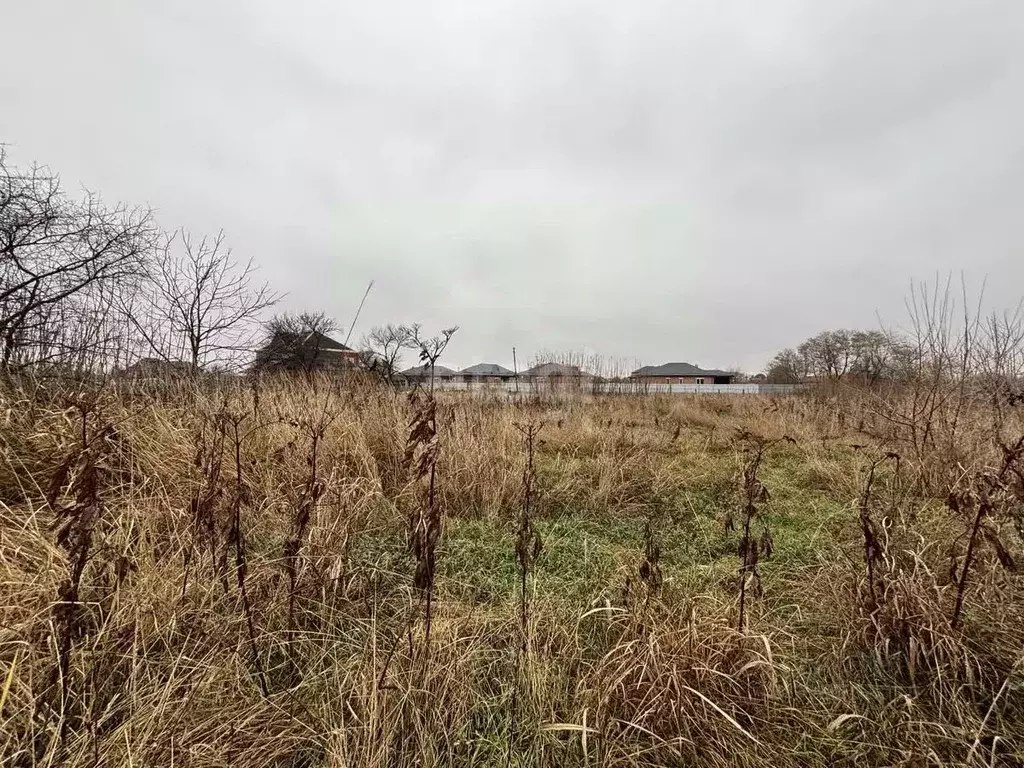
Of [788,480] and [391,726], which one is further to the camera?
[788,480]

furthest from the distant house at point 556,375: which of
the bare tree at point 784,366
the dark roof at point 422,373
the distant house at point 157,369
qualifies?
the bare tree at point 784,366

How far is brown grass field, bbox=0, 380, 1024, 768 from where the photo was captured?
1.18 metres

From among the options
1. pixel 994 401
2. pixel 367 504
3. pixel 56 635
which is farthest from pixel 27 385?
pixel 994 401

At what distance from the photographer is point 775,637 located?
1.70m

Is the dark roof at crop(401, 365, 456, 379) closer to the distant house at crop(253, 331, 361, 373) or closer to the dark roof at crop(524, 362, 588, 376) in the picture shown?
the distant house at crop(253, 331, 361, 373)

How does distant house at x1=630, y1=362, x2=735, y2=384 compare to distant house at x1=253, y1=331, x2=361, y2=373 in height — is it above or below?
above

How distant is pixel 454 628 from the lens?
1650 millimetres

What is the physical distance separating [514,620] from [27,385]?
424cm

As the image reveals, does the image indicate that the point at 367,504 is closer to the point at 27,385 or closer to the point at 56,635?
the point at 56,635

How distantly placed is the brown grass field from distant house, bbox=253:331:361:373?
171 centimetres

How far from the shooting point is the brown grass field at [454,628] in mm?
1184

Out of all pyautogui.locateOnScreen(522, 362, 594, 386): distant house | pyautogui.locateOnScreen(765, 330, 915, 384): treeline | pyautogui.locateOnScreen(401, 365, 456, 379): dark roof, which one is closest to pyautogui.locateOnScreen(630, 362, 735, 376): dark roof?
pyautogui.locateOnScreen(765, 330, 915, 384): treeline

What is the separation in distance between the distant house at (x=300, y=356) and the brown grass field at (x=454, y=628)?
5.62ft

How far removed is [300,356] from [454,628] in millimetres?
11519
